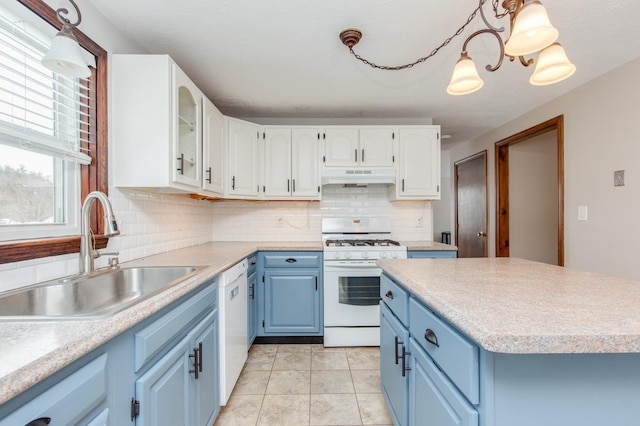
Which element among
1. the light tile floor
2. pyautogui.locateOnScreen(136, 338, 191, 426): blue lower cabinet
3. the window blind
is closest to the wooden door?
the light tile floor

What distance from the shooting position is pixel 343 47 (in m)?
1.90

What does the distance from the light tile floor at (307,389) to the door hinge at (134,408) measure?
95 centimetres

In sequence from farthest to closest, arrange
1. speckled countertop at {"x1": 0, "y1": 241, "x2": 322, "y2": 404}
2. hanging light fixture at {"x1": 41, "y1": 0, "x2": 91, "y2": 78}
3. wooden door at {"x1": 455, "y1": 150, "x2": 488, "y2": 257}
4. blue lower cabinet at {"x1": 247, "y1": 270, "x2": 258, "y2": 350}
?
wooden door at {"x1": 455, "y1": 150, "x2": 488, "y2": 257} → blue lower cabinet at {"x1": 247, "y1": 270, "x2": 258, "y2": 350} → hanging light fixture at {"x1": 41, "y1": 0, "x2": 91, "y2": 78} → speckled countertop at {"x1": 0, "y1": 241, "x2": 322, "y2": 404}

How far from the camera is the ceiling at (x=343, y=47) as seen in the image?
1.56 meters

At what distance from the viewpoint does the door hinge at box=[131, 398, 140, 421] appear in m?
0.90

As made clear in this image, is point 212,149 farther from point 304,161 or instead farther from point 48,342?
point 48,342

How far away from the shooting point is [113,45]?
5.52 ft

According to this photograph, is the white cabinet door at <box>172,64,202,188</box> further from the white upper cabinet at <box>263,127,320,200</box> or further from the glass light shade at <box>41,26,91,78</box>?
the white upper cabinet at <box>263,127,320,200</box>

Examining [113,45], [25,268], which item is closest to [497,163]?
[113,45]

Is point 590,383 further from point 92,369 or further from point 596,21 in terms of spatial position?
point 596,21

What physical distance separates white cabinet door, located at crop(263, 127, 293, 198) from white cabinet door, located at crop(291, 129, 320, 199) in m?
0.06

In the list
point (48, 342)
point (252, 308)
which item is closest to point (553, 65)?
point (48, 342)

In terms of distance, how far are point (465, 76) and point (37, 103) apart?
1841mm

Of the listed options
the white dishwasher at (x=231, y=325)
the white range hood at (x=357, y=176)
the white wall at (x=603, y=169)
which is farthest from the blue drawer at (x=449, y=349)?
the white wall at (x=603, y=169)
